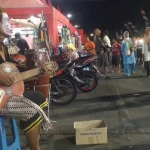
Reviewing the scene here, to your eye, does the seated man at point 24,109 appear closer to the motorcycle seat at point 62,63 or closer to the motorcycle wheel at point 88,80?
the motorcycle seat at point 62,63

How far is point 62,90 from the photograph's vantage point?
6.48 m

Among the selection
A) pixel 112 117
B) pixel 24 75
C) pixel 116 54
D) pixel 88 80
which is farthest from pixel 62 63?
pixel 116 54

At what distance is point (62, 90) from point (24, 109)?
3.61m

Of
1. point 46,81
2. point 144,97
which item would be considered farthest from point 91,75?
point 46,81

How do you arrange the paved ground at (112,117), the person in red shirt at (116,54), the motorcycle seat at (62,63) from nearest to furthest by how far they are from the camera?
the paved ground at (112,117), the motorcycle seat at (62,63), the person in red shirt at (116,54)

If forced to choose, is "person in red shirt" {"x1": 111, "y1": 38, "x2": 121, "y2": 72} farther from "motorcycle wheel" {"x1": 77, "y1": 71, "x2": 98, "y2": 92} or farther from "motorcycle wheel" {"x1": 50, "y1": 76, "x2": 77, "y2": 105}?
"motorcycle wheel" {"x1": 50, "y1": 76, "x2": 77, "y2": 105}

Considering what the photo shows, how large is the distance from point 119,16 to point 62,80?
52.8 meters

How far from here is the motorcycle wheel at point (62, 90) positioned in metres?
6.46

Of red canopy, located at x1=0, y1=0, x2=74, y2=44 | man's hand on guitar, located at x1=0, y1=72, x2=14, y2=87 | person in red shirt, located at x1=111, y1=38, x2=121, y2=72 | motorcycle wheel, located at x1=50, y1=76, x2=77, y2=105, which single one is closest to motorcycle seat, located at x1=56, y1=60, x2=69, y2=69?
motorcycle wheel, located at x1=50, y1=76, x2=77, y2=105

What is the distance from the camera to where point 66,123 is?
536 cm

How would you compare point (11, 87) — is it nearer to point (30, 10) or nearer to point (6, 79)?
point (6, 79)

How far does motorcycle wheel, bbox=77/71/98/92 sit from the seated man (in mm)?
4784

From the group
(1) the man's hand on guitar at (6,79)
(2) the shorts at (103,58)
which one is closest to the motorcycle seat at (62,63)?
(1) the man's hand on guitar at (6,79)

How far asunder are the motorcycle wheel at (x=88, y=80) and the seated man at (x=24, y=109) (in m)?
4.78
